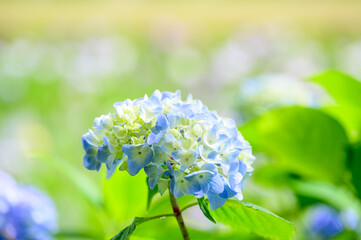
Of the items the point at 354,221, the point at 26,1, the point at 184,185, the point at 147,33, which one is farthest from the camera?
the point at 26,1

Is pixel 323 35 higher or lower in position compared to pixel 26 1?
lower

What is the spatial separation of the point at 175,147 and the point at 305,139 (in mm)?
382

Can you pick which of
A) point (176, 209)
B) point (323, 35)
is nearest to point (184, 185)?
point (176, 209)

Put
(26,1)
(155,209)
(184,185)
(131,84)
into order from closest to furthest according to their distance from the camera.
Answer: (184,185) < (155,209) < (131,84) < (26,1)

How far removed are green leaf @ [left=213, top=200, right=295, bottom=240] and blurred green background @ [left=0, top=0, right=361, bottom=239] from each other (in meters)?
0.12

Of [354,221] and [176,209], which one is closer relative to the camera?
[176,209]

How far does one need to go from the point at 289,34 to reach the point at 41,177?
5.60 feet

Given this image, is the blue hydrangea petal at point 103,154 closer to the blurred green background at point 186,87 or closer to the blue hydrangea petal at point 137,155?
the blue hydrangea petal at point 137,155

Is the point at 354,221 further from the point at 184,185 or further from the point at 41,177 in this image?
the point at 41,177

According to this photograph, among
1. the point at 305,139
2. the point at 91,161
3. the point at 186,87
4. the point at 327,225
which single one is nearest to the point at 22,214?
the point at 91,161

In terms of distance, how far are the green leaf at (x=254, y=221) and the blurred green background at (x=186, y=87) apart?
0.12m

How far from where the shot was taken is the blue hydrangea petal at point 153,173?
1.28 ft

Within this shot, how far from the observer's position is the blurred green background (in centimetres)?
71

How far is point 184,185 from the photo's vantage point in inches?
15.1
